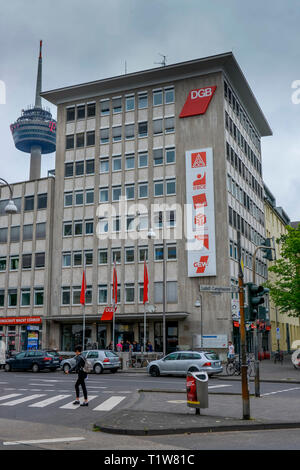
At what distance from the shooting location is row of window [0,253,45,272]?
5106cm

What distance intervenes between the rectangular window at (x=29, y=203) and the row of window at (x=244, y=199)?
20.2 meters

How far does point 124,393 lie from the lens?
1942cm

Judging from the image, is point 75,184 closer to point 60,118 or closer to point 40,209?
point 40,209

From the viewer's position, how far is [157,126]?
49.8 m

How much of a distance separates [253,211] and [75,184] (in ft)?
65.5

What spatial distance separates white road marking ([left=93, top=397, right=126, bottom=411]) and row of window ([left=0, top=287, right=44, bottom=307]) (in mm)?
33905

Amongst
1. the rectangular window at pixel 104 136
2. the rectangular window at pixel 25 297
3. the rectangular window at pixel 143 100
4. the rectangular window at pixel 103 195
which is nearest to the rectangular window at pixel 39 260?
the rectangular window at pixel 25 297

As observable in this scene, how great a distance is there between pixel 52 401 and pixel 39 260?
116ft

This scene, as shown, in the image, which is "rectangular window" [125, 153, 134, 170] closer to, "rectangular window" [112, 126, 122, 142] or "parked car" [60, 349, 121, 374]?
"rectangular window" [112, 126, 122, 142]

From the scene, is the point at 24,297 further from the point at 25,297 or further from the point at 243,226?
the point at 243,226

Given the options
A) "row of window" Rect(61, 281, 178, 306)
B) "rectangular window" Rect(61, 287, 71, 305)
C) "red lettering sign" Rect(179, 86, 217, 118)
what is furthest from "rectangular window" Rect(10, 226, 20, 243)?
"red lettering sign" Rect(179, 86, 217, 118)

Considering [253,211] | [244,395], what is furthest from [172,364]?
[253,211]

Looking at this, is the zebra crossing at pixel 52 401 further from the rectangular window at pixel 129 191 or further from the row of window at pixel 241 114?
the row of window at pixel 241 114
